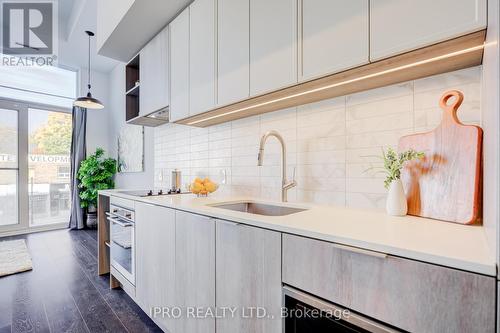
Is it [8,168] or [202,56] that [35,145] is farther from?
[202,56]

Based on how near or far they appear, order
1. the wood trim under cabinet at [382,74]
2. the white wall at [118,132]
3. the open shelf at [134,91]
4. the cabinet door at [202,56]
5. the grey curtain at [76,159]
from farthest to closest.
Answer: the grey curtain at [76,159] → the white wall at [118,132] → the open shelf at [134,91] → the cabinet door at [202,56] → the wood trim under cabinet at [382,74]

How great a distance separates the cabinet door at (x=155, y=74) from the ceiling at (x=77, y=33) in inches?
53.0

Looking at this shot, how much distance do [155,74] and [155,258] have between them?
166 centimetres

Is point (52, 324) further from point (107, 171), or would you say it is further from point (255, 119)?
point (107, 171)

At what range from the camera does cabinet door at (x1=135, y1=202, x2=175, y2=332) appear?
58.8 inches

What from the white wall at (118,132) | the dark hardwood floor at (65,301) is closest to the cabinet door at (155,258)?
the dark hardwood floor at (65,301)

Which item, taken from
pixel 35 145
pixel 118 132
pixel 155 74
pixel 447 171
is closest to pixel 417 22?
pixel 447 171

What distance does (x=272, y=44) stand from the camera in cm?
129

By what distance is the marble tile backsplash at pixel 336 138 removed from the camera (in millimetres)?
1086

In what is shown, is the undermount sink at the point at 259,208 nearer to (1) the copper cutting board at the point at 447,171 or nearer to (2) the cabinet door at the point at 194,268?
(2) the cabinet door at the point at 194,268

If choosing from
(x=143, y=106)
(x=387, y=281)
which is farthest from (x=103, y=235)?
(x=387, y=281)

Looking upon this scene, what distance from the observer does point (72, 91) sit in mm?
4664

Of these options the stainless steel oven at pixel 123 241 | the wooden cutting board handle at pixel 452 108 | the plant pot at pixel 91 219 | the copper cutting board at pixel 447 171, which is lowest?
the plant pot at pixel 91 219

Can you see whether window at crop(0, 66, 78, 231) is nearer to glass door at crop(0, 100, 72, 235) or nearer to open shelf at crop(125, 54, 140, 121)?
glass door at crop(0, 100, 72, 235)
